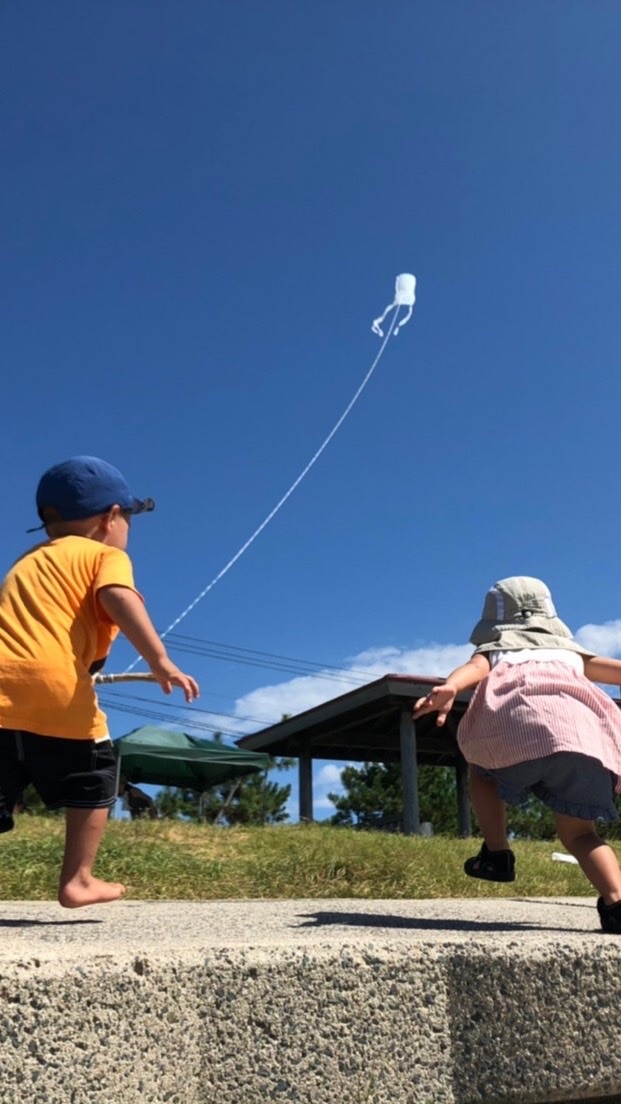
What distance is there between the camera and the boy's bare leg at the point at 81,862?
246cm

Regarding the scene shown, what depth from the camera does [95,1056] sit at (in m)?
1.21

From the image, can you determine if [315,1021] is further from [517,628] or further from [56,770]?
[517,628]

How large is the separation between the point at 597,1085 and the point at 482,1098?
0.23 metres

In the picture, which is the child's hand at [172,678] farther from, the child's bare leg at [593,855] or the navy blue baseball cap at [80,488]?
the child's bare leg at [593,855]

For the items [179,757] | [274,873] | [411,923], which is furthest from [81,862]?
[179,757]

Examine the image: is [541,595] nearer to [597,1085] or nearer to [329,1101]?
[597,1085]

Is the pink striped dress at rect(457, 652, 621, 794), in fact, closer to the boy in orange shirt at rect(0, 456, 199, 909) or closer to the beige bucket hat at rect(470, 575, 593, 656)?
the beige bucket hat at rect(470, 575, 593, 656)

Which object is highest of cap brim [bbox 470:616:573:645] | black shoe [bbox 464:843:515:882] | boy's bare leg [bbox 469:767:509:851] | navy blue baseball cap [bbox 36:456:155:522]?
navy blue baseball cap [bbox 36:456:155:522]

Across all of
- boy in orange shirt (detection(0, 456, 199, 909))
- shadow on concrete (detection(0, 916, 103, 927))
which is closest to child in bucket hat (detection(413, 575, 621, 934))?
boy in orange shirt (detection(0, 456, 199, 909))

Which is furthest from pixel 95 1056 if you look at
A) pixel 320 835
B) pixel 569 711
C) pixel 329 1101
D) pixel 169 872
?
pixel 320 835

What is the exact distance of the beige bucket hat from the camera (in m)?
3.12

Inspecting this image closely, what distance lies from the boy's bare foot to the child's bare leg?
1.26 meters

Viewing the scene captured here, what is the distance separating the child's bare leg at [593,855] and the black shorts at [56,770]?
1.26m

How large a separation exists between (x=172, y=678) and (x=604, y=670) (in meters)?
1.51
